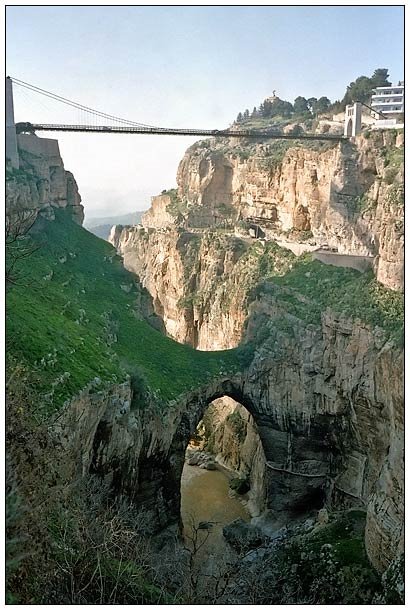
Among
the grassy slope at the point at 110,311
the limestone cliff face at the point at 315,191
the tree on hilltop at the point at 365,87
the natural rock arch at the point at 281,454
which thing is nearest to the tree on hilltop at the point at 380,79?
the tree on hilltop at the point at 365,87

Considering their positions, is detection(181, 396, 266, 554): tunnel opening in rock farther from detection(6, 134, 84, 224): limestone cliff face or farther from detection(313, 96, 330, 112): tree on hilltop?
detection(313, 96, 330, 112): tree on hilltop

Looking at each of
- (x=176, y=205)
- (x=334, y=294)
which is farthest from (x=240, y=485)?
(x=176, y=205)

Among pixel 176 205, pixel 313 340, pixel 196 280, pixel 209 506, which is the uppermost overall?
pixel 176 205

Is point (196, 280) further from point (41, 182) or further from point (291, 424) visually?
point (291, 424)

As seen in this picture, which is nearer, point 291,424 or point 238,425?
point 291,424

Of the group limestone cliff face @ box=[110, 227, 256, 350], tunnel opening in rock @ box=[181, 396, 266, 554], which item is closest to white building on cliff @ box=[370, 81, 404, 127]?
limestone cliff face @ box=[110, 227, 256, 350]

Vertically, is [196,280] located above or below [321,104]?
below

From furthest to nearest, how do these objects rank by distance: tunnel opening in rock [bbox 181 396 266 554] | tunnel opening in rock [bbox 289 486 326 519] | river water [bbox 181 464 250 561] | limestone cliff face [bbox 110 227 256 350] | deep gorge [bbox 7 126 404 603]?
limestone cliff face [bbox 110 227 256 350] → tunnel opening in rock [bbox 181 396 266 554] → tunnel opening in rock [bbox 289 486 326 519] → river water [bbox 181 464 250 561] → deep gorge [bbox 7 126 404 603]
